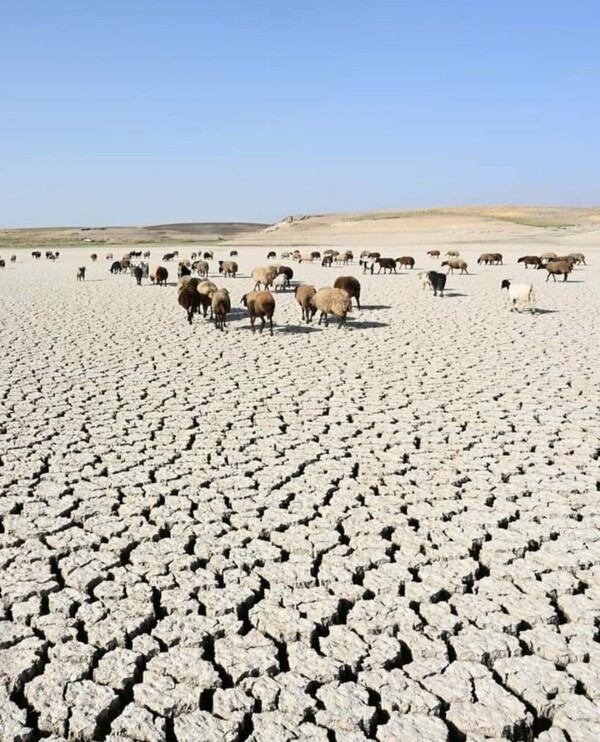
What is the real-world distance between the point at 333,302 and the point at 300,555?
1084 centimetres

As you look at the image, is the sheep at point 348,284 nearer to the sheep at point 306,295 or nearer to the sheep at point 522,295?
the sheep at point 306,295

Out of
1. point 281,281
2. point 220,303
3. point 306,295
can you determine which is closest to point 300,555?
point 220,303

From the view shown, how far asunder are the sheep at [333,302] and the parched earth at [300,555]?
397cm

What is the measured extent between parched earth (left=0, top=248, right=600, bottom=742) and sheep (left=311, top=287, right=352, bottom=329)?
397 cm

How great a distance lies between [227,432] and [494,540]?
12.9 ft

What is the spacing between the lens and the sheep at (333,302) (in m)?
15.3

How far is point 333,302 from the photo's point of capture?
15.4 meters

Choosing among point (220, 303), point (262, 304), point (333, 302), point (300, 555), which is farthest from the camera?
point (220, 303)

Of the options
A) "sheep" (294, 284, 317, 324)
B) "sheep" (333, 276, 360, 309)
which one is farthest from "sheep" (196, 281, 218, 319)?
"sheep" (333, 276, 360, 309)

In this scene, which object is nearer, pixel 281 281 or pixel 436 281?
pixel 436 281

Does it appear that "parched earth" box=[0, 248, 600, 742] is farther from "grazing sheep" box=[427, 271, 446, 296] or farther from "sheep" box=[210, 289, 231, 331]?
"grazing sheep" box=[427, 271, 446, 296]

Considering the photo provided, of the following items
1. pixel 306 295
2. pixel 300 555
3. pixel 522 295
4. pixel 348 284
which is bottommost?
pixel 300 555

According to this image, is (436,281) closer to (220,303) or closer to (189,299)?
(189,299)

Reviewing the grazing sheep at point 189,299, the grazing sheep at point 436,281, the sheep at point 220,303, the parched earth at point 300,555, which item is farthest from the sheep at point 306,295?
the grazing sheep at point 436,281
